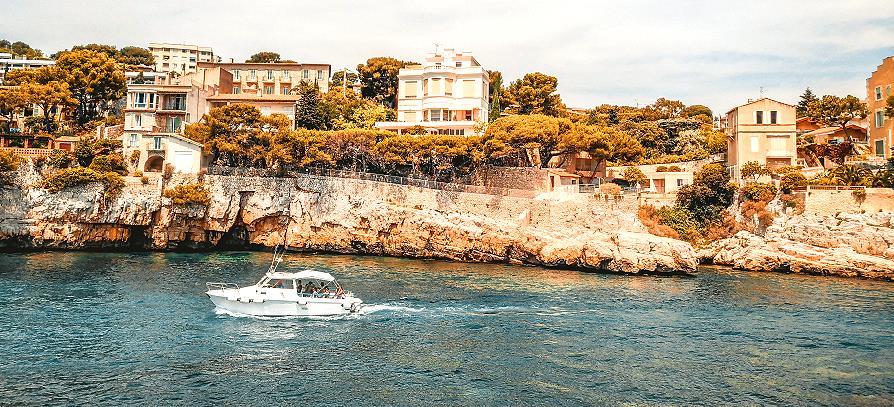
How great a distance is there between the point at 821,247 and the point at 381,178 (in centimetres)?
3688

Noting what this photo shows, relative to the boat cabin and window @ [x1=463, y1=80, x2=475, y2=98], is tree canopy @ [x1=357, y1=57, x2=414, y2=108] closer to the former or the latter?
window @ [x1=463, y1=80, x2=475, y2=98]

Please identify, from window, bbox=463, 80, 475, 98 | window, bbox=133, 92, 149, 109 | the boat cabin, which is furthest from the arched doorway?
the boat cabin

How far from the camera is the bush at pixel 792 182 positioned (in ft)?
182

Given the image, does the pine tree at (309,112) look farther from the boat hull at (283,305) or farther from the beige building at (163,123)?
the boat hull at (283,305)

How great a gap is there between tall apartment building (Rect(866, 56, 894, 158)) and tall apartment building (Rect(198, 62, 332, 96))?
211 ft

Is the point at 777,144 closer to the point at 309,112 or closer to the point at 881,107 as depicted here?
the point at 881,107

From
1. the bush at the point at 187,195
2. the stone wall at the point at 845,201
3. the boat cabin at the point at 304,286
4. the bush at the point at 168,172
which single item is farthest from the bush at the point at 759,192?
the bush at the point at 168,172

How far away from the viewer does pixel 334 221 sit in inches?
2232

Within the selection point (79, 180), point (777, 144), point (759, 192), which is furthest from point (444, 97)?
point (79, 180)

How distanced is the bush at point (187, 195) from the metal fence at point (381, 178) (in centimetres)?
270

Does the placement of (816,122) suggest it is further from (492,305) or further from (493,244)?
(492,305)

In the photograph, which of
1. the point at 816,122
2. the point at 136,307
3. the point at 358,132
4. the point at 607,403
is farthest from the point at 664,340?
the point at 816,122

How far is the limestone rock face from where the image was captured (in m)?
48.1

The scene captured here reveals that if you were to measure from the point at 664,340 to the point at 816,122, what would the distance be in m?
56.1
